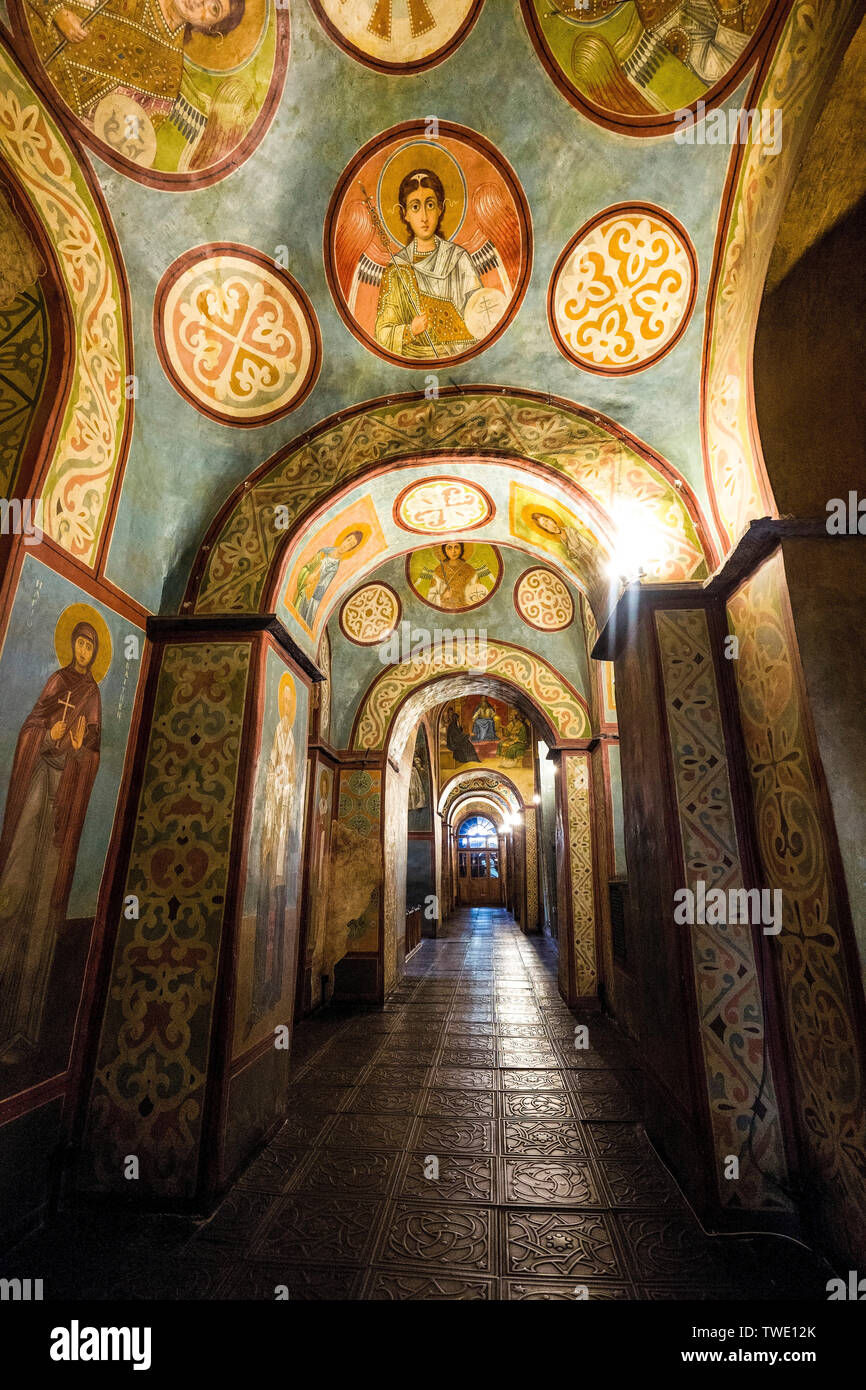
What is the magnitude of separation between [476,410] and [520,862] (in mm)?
15810

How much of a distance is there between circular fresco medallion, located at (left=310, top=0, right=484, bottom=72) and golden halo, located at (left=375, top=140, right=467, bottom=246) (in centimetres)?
35

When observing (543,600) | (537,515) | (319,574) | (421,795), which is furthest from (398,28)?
(421,795)

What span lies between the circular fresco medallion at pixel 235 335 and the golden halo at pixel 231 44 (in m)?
0.79

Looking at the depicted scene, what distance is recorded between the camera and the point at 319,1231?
301 cm

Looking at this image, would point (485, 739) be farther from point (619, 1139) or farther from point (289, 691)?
point (619, 1139)

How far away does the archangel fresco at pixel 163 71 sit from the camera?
106 inches

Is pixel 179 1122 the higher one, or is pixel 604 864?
pixel 604 864

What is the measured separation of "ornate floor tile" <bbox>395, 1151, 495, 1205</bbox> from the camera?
11.0ft

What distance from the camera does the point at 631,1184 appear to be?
11.4ft

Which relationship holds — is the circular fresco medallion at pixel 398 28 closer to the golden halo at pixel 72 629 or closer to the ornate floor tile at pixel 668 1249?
the golden halo at pixel 72 629

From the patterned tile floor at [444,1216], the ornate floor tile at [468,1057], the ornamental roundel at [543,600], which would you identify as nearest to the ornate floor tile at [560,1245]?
the patterned tile floor at [444,1216]

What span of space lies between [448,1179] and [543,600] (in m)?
6.56
